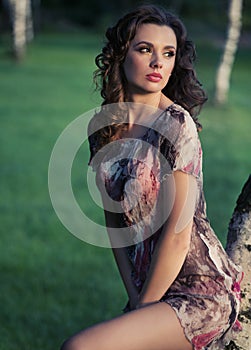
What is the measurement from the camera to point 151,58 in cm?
281

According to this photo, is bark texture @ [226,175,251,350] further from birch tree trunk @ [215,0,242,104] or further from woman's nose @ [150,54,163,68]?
birch tree trunk @ [215,0,242,104]

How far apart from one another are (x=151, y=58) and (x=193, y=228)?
0.61m

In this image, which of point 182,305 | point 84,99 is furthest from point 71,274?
point 84,99

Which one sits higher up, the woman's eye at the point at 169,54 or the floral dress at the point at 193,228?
the woman's eye at the point at 169,54

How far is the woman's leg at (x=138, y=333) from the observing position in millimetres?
2412

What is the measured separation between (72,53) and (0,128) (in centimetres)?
1499

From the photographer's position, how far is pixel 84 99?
730 inches

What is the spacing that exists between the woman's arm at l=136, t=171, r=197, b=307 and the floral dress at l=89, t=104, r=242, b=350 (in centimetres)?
4

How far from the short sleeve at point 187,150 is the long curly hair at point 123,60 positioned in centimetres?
34

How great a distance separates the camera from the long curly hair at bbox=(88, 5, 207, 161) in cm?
286

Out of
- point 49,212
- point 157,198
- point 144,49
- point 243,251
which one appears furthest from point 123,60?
point 49,212

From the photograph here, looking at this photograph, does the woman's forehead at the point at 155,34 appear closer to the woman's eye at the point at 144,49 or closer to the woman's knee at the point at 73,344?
the woman's eye at the point at 144,49

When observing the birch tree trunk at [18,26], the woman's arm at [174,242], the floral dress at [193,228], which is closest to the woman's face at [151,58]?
the floral dress at [193,228]

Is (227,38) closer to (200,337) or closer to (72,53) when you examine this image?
(72,53)
